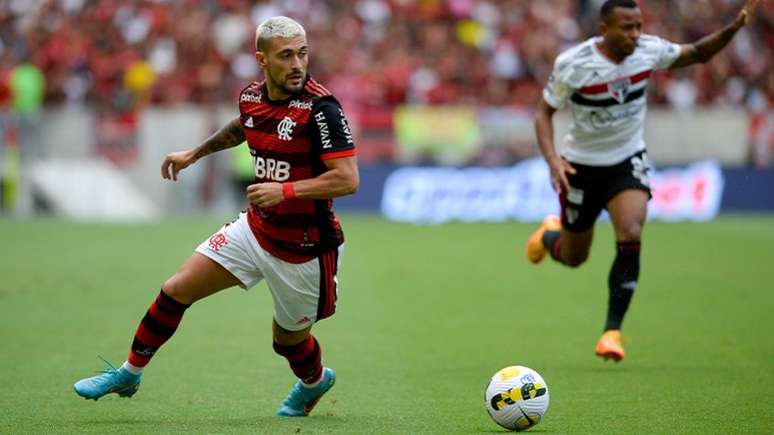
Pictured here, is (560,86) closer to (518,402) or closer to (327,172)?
(327,172)

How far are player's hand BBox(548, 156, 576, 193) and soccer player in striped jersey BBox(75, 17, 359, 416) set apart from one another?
247 centimetres

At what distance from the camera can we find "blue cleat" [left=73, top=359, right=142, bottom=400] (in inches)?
301

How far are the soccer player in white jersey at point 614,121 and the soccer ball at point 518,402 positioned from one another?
248 centimetres

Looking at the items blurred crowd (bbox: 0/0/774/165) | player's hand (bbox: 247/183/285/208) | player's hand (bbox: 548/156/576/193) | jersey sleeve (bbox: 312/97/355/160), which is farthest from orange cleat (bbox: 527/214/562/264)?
blurred crowd (bbox: 0/0/774/165)

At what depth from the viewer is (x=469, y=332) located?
1184cm

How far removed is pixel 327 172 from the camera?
7.16 m

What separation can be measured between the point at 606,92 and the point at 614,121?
0.25 metres

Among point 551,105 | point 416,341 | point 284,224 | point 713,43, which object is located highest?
point 713,43

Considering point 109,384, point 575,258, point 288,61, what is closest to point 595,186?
point 575,258

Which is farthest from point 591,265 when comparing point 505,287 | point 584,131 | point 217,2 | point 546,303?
point 217,2

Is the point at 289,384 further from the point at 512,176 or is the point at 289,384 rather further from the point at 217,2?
the point at 217,2

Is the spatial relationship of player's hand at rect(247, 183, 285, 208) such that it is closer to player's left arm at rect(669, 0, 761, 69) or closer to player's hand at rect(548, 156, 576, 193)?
player's hand at rect(548, 156, 576, 193)

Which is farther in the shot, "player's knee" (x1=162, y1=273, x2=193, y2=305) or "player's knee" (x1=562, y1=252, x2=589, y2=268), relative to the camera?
"player's knee" (x1=562, y1=252, x2=589, y2=268)

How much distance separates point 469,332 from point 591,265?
6157 millimetres
